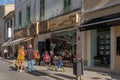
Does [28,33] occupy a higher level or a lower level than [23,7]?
lower

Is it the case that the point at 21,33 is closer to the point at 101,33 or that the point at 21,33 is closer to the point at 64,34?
the point at 64,34

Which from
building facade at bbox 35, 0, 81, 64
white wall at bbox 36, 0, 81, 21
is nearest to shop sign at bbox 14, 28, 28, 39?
building facade at bbox 35, 0, 81, 64

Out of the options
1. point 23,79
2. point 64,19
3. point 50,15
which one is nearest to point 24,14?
point 50,15

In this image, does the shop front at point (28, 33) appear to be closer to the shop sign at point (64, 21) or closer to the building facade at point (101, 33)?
the shop sign at point (64, 21)

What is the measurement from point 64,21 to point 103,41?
17.1 feet

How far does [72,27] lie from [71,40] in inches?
59.8

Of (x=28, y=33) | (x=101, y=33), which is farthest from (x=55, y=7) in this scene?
(x=28, y=33)

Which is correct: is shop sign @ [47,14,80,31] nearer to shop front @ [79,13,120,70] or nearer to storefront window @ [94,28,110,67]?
shop front @ [79,13,120,70]

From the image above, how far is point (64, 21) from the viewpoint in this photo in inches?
985

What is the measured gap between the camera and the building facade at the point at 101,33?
60.7 feet

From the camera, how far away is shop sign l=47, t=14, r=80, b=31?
2298 cm

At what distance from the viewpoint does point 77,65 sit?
1540 cm

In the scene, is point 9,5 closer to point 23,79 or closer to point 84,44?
point 84,44

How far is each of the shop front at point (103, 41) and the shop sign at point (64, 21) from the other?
122cm
